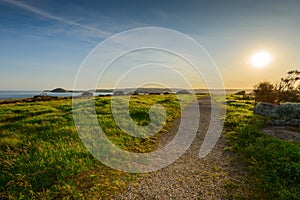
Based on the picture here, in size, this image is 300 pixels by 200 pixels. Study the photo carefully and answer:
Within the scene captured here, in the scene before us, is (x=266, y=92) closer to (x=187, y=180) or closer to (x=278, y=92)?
(x=278, y=92)

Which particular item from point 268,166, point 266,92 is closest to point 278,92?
point 266,92

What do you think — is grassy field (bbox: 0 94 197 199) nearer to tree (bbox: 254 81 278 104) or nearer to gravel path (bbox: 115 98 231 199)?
gravel path (bbox: 115 98 231 199)

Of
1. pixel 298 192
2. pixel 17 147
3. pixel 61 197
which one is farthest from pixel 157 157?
pixel 17 147

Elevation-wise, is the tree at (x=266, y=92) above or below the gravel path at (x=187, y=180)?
above

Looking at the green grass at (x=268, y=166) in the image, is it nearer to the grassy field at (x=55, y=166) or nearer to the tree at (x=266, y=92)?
the grassy field at (x=55, y=166)

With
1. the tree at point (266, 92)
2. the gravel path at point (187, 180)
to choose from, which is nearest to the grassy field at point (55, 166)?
the gravel path at point (187, 180)

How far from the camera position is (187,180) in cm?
656

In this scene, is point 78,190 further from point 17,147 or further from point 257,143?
point 257,143

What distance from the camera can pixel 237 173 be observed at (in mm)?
7094

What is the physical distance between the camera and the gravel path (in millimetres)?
5777

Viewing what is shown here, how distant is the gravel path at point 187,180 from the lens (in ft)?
19.0

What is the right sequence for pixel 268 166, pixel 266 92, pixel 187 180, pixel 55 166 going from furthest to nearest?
pixel 266 92
pixel 268 166
pixel 55 166
pixel 187 180

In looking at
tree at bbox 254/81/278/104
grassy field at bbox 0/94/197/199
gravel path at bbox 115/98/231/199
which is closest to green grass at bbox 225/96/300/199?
gravel path at bbox 115/98/231/199

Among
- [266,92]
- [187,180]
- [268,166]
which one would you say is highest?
[266,92]
